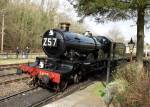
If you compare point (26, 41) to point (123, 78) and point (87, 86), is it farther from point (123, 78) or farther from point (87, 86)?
point (123, 78)

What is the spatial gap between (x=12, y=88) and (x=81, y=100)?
389 cm

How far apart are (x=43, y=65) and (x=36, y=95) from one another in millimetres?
2089

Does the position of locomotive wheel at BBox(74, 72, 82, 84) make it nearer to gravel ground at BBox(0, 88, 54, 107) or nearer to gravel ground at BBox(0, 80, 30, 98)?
gravel ground at BBox(0, 88, 54, 107)

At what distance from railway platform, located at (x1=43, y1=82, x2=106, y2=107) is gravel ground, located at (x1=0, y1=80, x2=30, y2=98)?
102 inches

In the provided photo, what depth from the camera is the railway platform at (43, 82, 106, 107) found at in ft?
37.8

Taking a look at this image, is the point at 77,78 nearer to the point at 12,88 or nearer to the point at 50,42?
the point at 50,42

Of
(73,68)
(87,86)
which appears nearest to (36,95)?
(73,68)

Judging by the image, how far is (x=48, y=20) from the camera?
63.4 metres

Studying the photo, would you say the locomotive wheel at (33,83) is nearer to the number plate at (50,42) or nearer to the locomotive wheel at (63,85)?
the locomotive wheel at (63,85)

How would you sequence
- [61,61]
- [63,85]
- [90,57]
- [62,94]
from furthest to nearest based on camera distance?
1. [90,57]
2. [61,61]
3. [63,85]
4. [62,94]

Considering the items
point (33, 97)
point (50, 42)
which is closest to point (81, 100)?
point (33, 97)

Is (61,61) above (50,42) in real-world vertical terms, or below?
below

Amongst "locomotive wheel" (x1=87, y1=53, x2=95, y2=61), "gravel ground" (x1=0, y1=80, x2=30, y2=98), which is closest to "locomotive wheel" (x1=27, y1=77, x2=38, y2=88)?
"gravel ground" (x1=0, y1=80, x2=30, y2=98)

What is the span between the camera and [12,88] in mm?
14375
